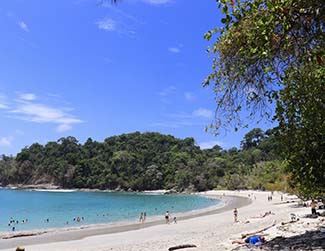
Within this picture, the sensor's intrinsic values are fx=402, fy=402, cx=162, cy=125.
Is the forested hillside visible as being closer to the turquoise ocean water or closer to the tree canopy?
the turquoise ocean water

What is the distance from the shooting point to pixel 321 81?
7.45 m

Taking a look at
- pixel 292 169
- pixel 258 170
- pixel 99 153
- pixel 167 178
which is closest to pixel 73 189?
pixel 99 153

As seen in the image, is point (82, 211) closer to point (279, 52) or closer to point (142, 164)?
point (279, 52)

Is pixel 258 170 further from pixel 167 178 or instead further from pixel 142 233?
pixel 142 233

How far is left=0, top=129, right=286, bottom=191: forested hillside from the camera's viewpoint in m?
118

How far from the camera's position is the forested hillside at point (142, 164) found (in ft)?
388

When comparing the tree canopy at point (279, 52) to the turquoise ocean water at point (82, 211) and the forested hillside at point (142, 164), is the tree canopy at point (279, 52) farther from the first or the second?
the forested hillside at point (142, 164)

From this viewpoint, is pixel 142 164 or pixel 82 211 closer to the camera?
pixel 82 211

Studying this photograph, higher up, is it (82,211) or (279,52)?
(279,52)

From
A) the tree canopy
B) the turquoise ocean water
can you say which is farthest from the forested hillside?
the tree canopy

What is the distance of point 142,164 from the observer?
14125 centimetres

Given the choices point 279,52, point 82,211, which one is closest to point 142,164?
point 82,211

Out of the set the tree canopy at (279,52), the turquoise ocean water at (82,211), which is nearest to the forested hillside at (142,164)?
the turquoise ocean water at (82,211)

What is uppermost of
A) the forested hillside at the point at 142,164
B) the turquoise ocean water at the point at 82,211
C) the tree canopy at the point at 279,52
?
the forested hillside at the point at 142,164
